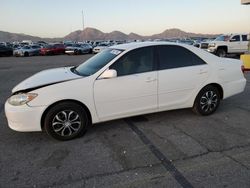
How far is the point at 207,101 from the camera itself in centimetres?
546

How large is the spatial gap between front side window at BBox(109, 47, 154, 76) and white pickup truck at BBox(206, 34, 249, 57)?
16673 millimetres

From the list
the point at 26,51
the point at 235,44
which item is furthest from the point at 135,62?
the point at 26,51

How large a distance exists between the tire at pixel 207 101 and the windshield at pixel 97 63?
1978 millimetres

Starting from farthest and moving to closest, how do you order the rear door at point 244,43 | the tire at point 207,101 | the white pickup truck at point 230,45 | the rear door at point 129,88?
the rear door at point 244,43 → the white pickup truck at point 230,45 → the tire at point 207,101 → the rear door at point 129,88

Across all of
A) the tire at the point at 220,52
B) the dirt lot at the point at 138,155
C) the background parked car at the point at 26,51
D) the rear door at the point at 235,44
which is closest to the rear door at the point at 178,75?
the dirt lot at the point at 138,155

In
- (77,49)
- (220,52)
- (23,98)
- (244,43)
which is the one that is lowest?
(23,98)

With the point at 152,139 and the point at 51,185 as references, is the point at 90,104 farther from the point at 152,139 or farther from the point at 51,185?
the point at 51,185

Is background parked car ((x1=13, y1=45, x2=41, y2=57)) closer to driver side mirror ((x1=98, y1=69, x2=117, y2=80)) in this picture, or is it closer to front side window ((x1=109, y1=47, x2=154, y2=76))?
front side window ((x1=109, y1=47, x2=154, y2=76))

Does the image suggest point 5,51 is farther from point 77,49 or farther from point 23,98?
point 23,98

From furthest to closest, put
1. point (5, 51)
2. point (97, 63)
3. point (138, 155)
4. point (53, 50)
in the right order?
point (53, 50), point (5, 51), point (97, 63), point (138, 155)

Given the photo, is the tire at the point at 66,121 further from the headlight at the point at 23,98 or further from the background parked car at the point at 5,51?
the background parked car at the point at 5,51

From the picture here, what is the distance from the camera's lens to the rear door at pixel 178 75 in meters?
4.90

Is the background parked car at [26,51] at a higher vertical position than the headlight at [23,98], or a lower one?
higher

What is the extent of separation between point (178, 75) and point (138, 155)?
195 centimetres
